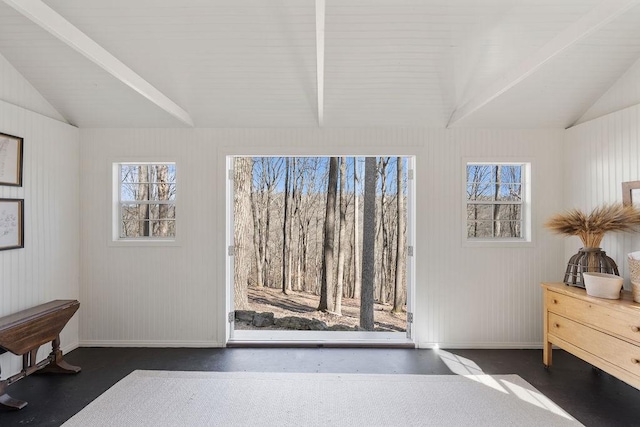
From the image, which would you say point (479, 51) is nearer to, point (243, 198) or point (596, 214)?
point (596, 214)

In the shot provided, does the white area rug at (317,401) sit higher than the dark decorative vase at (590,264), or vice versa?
the dark decorative vase at (590,264)

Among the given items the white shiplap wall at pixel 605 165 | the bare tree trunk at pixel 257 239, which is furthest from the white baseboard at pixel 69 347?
the white shiplap wall at pixel 605 165

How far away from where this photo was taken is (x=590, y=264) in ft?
9.00

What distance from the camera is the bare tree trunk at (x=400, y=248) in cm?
604

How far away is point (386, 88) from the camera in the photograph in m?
2.98

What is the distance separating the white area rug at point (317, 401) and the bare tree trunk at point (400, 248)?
3473mm

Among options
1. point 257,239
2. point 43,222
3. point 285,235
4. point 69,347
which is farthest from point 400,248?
point 43,222

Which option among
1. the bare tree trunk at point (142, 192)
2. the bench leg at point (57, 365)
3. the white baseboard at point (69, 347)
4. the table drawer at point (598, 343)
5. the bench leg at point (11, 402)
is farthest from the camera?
the bare tree trunk at point (142, 192)

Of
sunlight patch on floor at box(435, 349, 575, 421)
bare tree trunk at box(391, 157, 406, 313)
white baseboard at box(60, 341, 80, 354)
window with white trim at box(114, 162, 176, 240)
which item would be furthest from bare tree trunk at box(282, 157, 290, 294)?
sunlight patch on floor at box(435, 349, 575, 421)

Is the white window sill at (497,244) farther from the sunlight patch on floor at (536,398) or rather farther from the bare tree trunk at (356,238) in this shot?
the bare tree trunk at (356,238)

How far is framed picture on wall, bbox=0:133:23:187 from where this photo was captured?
8.66 feet

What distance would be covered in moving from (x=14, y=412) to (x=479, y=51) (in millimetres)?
4580

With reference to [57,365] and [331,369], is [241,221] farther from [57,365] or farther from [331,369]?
[331,369]

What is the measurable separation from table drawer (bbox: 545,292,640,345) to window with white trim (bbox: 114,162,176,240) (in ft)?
13.0
